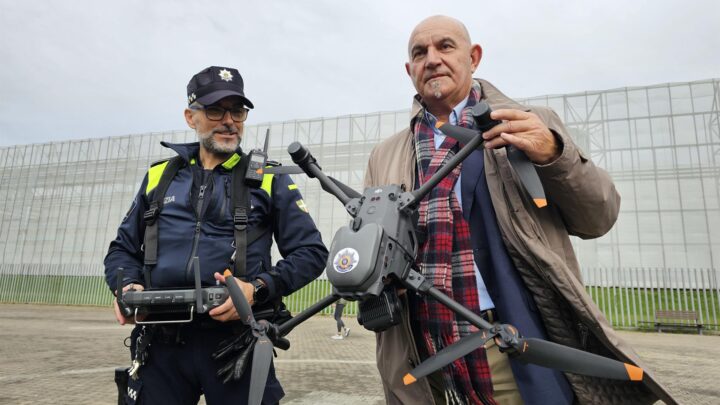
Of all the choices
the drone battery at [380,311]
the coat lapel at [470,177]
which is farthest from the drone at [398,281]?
the coat lapel at [470,177]

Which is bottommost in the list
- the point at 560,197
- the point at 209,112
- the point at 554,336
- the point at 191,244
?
the point at 554,336

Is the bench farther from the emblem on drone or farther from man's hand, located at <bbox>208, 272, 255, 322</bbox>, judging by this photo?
the emblem on drone

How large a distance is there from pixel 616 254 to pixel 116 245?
28623 mm

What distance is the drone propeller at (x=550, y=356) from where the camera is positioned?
1.49 metres

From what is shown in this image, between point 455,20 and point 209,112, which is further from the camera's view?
point 209,112

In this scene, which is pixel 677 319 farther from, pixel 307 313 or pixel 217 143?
pixel 307 313

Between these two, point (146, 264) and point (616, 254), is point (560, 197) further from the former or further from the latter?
point (616, 254)

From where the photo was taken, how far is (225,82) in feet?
9.79

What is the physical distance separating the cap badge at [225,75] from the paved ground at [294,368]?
368cm

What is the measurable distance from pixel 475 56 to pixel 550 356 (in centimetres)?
158

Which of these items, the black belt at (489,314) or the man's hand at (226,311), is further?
the man's hand at (226,311)

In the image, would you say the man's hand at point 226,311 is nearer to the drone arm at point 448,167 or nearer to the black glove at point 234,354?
the black glove at point 234,354

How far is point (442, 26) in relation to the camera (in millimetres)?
2295

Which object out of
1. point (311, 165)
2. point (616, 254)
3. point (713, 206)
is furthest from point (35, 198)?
point (713, 206)
